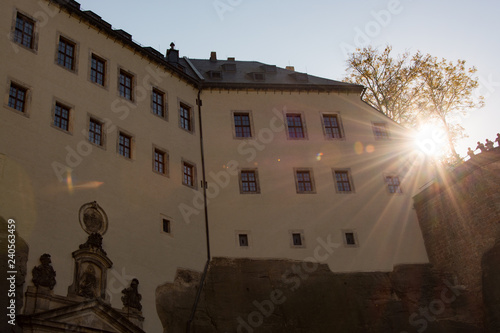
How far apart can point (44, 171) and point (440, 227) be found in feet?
59.4

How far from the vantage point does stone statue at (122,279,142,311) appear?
18.3 meters

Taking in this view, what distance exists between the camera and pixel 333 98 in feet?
96.0

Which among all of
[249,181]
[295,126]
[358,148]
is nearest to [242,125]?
[295,126]

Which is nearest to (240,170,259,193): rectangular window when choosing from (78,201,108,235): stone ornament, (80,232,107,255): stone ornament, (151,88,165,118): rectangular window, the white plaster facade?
the white plaster facade

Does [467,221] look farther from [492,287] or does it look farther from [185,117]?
[185,117]

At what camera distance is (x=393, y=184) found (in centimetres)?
2719

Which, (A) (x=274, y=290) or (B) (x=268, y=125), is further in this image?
(B) (x=268, y=125)

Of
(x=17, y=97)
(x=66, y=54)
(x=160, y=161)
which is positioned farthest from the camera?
(x=160, y=161)

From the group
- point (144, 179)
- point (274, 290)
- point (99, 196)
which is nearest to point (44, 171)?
point (99, 196)

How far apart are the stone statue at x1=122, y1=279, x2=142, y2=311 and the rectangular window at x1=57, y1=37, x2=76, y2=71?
9.11m

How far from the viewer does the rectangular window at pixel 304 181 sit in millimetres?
25844

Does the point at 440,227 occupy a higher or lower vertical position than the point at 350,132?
lower

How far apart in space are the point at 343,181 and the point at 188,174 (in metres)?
8.15

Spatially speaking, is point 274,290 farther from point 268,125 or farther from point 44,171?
point 44,171
